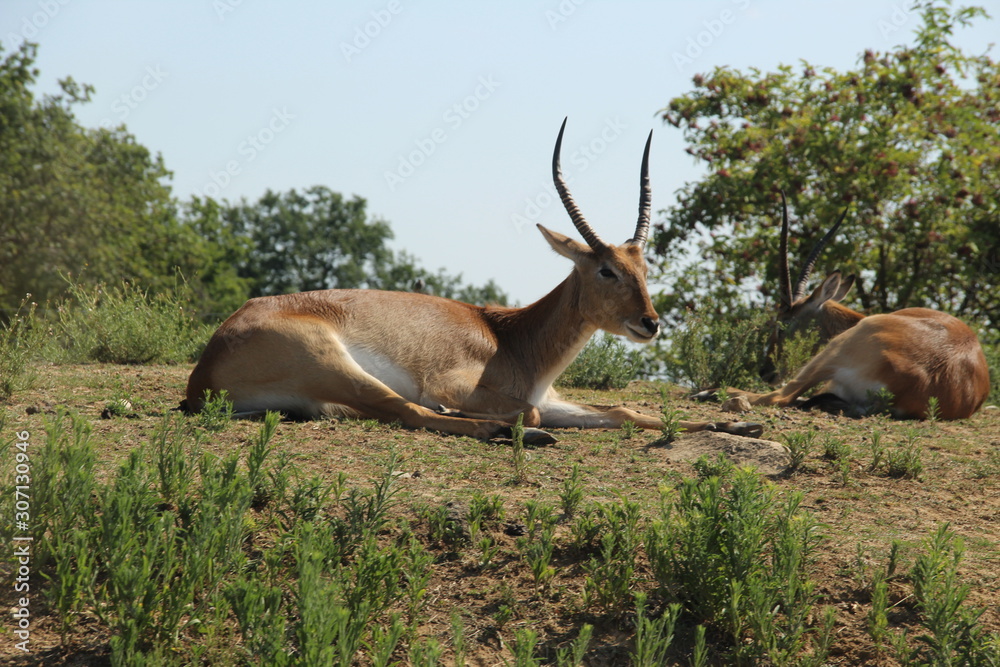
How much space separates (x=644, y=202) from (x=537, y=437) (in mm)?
2677

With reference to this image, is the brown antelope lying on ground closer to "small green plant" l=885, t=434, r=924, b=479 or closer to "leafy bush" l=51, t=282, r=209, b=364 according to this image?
"small green plant" l=885, t=434, r=924, b=479

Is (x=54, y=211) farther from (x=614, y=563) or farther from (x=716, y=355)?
(x=614, y=563)

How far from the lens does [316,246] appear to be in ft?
142

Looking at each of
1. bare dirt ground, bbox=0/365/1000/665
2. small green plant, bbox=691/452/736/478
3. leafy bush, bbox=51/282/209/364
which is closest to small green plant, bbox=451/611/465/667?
bare dirt ground, bbox=0/365/1000/665

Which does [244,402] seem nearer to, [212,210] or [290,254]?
[212,210]

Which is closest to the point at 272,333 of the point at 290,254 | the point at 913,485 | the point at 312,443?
the point at 312,443

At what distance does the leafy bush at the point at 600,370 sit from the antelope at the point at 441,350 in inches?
85.7

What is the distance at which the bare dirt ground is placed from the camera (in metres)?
3.70

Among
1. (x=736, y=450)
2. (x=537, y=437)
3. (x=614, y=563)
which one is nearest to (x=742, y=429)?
(x=736, y=450)

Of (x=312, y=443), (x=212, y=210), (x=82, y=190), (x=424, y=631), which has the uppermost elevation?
(x=212, y=210)

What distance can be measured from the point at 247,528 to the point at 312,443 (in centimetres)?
151

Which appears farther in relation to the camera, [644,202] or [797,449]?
[644,202]

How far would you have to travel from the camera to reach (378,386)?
6.29 m
